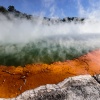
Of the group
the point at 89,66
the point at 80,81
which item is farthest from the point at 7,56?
the point at 80,81

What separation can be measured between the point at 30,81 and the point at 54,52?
11.2ft

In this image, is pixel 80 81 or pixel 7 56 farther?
pixel 7 56

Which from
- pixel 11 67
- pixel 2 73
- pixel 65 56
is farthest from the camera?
pixel 65 56

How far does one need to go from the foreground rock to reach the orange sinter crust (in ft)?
3.46

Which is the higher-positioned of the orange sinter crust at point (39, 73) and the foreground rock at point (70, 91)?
the orange sinter crust at point (39, 73)

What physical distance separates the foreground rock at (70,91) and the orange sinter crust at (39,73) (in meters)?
1.06

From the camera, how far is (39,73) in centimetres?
641

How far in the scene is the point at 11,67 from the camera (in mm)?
7289

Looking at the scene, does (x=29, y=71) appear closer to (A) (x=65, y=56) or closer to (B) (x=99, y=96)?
(A) (x=65, y=56)

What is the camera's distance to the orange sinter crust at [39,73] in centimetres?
547

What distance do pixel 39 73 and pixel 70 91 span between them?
2.49m

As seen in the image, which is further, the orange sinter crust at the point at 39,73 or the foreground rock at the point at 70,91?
the orange sinter crust at the point at 39,73

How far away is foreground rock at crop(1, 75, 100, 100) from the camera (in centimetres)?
389

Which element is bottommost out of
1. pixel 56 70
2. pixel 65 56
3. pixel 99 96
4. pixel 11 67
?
pixel 99 96
